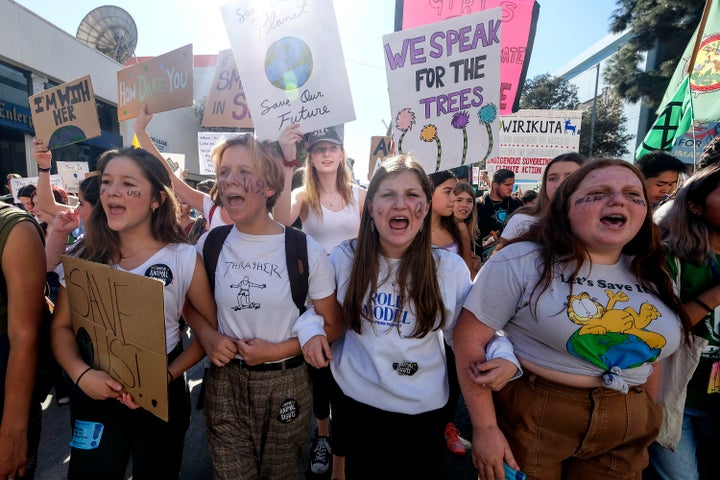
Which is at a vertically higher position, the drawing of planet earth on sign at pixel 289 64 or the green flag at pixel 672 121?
the drawing of planet earth on sign at pixel 289 64

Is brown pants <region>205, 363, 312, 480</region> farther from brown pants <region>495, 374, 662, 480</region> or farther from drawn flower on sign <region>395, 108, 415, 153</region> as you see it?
drawn flower on sign <region>395, 108, 415, 153</region>

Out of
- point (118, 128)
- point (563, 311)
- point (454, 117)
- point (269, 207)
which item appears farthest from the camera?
point (118, 128)

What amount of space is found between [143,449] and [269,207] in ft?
4.10

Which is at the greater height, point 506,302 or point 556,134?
point 556,134

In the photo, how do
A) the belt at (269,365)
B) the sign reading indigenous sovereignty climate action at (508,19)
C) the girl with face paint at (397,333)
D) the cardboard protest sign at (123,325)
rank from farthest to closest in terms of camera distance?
the sign reading indigenous sovereignty climate action at (508,19) → the belt at (269,365) → the girl with face paint at (397,333) → the cardboard protest sign at (123,325)

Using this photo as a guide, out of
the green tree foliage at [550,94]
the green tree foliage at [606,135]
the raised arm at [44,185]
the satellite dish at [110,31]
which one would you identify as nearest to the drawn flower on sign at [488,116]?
the raised arm at [44,185]

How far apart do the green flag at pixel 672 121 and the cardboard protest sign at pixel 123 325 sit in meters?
3.92

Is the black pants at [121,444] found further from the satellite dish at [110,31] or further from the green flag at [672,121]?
the satellite dish at [110,31]

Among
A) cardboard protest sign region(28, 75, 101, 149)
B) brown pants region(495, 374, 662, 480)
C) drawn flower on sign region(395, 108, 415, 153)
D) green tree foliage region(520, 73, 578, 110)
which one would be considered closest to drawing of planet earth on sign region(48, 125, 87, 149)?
cardboard protest sign region(28, 75, 101, 149)

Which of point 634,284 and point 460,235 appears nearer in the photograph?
point 634,284

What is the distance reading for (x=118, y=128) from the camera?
16922 millimetres

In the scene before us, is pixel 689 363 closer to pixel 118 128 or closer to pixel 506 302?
pixel 506 302

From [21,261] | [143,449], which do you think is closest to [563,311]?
[143,449]

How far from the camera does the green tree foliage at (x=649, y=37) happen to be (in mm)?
17359
